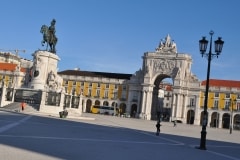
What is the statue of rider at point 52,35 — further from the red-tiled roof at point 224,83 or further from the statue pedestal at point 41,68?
the red-tiled roof at point 224,83

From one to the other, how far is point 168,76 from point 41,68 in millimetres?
59663

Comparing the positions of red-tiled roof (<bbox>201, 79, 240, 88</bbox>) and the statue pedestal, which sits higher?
red-tiled roof (<bbox>201, 79, 240, 88</bbox>)

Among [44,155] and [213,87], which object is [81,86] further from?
[44,155]

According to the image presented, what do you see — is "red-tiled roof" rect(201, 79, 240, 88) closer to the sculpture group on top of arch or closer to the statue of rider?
the sculpture group on top of arch

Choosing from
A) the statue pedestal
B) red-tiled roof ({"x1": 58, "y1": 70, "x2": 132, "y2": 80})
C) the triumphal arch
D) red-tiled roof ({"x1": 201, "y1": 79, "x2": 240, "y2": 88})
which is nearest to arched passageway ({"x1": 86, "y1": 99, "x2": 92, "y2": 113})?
red-tiled roof ({"x1": 58, "y1": 70, "x2": 132, "y2": 80})

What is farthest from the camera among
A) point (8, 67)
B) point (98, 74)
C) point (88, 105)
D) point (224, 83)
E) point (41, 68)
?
point (98, 74)

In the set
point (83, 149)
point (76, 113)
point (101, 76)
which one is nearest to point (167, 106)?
point (101, 76)

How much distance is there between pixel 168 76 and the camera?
103m

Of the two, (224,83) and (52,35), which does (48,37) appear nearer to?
(52,35)

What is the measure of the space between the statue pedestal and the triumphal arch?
52804 millimetres

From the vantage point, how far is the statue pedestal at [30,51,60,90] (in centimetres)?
4706

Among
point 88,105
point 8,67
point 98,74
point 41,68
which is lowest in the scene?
point 88,105

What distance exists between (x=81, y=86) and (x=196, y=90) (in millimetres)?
31164

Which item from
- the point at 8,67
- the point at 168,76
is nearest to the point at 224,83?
the point at 168,76
